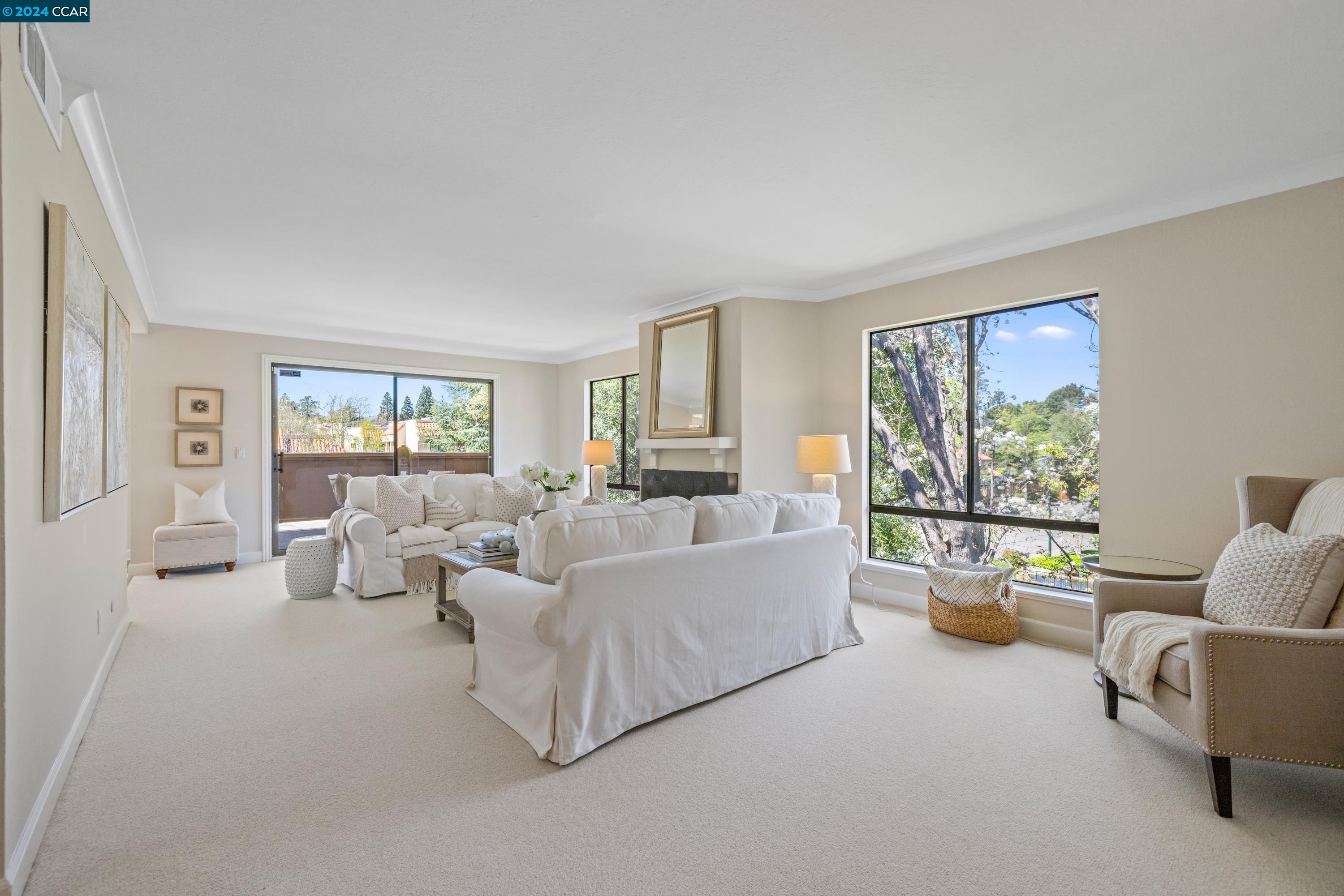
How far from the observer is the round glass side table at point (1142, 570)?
289cm

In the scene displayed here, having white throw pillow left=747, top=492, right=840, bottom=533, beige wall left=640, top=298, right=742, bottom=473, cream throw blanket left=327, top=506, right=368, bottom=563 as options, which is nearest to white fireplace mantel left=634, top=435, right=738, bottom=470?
beige wall left=640, top=298, right=742, bottom=473

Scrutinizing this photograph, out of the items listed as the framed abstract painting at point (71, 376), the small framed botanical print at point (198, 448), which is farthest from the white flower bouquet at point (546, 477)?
the small framed botanical print at point (198, 448)

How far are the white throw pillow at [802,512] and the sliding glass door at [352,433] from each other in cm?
531

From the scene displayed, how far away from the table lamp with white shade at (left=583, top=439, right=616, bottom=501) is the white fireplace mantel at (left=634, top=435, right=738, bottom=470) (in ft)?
1.44

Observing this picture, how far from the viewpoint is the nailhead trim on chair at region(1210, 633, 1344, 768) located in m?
1.92

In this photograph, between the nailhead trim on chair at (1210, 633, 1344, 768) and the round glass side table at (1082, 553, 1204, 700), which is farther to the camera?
the round glass side table at (1082, 553, 1204, 700)

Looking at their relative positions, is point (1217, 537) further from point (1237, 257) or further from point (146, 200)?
point (146, 200)

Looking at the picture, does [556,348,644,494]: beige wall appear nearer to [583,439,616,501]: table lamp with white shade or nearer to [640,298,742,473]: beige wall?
[583,439,616,501]: table lamp with white shade

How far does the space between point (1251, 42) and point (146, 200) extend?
16.3 feet

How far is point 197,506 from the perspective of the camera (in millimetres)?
5758

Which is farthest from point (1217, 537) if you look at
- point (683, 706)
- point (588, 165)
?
point (588, 165)

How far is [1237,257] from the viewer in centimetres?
313

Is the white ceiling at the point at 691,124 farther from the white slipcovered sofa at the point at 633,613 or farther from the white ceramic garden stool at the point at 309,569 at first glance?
the white ceramic garden stool at the point at 309,569

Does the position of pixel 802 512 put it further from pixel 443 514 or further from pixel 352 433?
pixel 352 433
